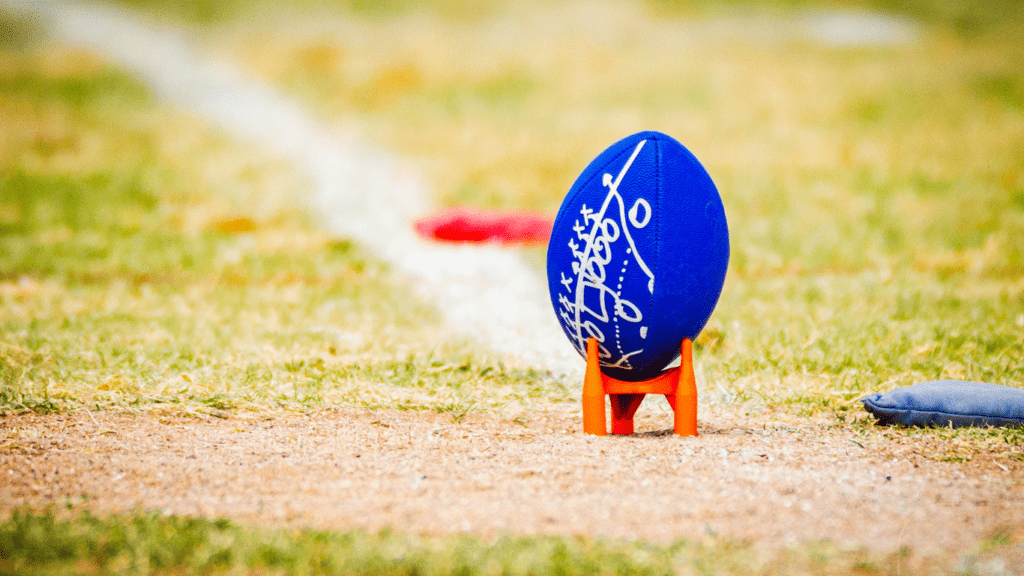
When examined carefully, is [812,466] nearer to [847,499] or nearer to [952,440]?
[847,499]

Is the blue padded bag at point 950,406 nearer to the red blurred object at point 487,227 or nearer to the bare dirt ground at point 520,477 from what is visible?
the bare dirt ground at point 520,477

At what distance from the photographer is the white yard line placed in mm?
6785

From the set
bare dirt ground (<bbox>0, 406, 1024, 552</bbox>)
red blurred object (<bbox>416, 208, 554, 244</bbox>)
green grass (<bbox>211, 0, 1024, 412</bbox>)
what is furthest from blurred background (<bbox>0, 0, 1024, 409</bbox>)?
bare dirt ground (<bbox>0, 406, 1024, 552</bbox>)

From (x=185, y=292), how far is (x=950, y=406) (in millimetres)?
6119

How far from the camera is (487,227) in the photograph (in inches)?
395

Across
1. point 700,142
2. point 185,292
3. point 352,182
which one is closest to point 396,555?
point 185,292

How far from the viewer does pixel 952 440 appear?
4113 mm

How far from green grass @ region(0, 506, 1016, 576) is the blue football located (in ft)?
3.97

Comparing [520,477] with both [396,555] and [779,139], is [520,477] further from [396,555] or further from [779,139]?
[779,139]

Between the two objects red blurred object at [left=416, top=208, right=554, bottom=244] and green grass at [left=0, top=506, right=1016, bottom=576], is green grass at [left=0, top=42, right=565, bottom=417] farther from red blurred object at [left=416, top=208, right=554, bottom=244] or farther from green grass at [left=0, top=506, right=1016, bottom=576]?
green grass at [left=0, top=506, right=1016, bottom=576]

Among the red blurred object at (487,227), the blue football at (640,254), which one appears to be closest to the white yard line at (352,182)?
the red blurred object at (487,227)

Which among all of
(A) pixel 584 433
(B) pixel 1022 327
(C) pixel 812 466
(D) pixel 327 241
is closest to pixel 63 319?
(D) pixel 327 241

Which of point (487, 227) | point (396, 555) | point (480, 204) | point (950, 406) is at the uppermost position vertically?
point (480, 204)

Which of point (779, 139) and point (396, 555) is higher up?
point (779, 139)
